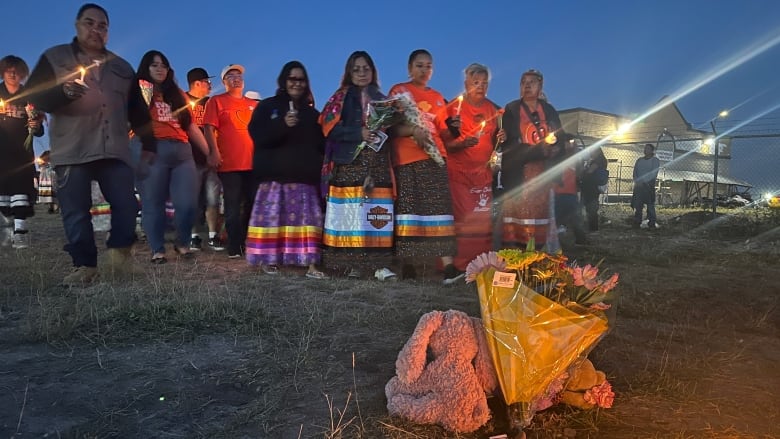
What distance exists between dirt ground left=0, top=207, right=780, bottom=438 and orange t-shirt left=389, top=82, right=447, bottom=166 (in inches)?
42.6

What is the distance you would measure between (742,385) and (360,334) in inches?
70.2

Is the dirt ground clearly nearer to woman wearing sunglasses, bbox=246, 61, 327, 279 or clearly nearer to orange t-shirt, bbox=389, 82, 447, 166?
woman wearing sunglasses, bbox=246, 61, 327, 279

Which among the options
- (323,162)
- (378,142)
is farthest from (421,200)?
(323,162)

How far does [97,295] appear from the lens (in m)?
3.32

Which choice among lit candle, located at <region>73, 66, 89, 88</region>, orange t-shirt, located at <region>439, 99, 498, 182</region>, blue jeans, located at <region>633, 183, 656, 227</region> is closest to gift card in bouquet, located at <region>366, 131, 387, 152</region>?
orange t-shirt, located at <region>439, 99, 498, 182</region>

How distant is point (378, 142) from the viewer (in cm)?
440

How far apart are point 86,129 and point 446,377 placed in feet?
11.1

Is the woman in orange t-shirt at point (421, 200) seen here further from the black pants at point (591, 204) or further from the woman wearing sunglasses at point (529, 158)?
the black pants at point (591, 204)

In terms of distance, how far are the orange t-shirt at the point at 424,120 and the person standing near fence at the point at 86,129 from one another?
7.14 feet

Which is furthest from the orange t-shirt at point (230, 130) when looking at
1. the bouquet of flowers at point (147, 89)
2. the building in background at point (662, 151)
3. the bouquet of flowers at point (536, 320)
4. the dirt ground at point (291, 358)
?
the building in background at point (662, 151)

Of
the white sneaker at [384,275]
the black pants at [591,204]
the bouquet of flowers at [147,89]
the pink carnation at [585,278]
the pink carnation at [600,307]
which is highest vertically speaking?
the bouquet of flowers at [147,89]

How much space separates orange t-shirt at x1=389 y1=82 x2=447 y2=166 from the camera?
4.49 meters

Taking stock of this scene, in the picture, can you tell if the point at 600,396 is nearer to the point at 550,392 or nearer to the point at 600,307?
the point at 550,392

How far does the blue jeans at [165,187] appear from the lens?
5000mm
